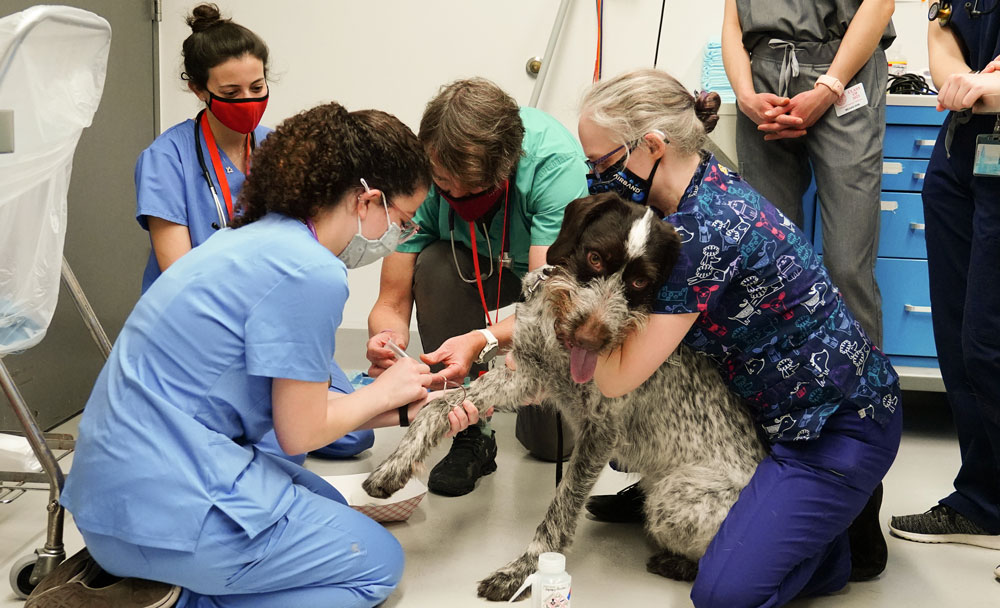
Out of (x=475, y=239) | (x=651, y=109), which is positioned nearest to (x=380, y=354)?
(x=475, y=239)

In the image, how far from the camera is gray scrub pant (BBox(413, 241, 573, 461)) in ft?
9.52

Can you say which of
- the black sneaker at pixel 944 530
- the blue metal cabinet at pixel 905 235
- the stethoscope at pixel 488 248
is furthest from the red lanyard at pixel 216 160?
the black sneaker at pixel 944 530

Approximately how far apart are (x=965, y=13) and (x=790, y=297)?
3.17 ft

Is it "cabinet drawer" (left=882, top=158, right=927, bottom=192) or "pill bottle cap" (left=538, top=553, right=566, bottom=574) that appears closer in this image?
"pill bottle cap" (left=538, top=553, right=566, bottom=574)

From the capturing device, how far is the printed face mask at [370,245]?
6.16 feet

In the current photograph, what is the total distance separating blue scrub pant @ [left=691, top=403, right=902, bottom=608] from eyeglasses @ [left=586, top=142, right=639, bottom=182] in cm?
79

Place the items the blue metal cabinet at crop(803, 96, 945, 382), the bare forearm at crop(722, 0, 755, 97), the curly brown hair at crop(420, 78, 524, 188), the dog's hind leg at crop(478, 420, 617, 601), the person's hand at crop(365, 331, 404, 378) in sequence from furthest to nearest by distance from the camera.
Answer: the blue metal cabinet at crop(803, 96, 945, 382) < the bare forearm at crop(722, 0, 755, 97) < the person's hand at crop(365, 331, 404, 378) < the curly brown hair at crop(420, 78, 524, 188) < the dog's hind leg at crop(478, 420, 617, 601)

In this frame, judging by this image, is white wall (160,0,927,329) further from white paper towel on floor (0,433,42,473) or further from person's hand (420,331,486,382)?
white paper towel on floor (0,433,42,473)

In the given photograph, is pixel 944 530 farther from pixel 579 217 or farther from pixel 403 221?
pixel 403 221

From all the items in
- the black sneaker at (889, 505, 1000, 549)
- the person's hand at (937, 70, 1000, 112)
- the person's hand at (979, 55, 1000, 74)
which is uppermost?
the person's hand at (979, 55, 1000, 74)

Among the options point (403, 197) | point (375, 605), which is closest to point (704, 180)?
point (403, 197)

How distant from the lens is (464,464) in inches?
111

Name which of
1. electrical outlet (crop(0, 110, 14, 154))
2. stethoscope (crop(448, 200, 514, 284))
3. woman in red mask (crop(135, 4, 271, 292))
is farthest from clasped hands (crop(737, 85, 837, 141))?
electrical outlet (crop(0, 110, 14, 154))

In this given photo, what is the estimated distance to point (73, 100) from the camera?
2.07 m
